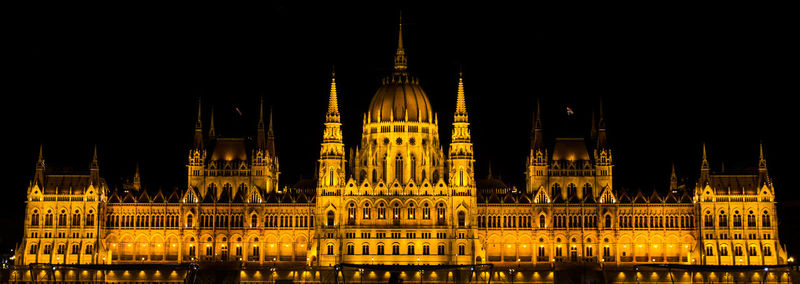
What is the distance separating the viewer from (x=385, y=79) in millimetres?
189875

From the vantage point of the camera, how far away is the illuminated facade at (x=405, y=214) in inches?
6988

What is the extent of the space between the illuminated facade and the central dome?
0.17m

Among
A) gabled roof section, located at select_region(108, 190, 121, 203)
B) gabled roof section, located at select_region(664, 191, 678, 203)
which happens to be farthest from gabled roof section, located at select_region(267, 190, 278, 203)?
gabled roof section, located at select_region(664, 191, 678, 203)

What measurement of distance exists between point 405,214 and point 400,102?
1562cm

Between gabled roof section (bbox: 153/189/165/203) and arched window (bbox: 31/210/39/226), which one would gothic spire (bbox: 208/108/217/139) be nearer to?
gabled roof section (bbox: 153/189/165/203)

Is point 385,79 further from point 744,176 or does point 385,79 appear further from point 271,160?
point 744,176

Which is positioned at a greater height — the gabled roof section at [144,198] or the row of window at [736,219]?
the gabled roof section at [144,198]

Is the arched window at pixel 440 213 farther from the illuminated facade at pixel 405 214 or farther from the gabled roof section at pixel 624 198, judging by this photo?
the gabled roof section at pixel 624 198

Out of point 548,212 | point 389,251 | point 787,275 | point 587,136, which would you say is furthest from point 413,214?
point 787,275

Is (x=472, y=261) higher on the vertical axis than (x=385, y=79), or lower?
lower

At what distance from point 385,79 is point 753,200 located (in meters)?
46.6

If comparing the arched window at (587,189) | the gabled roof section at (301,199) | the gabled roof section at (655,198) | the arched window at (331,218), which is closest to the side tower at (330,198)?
the arched window at (331,218)

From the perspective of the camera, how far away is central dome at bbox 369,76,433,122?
186375 mm

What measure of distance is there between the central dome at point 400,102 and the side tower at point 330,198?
24.7 feet
